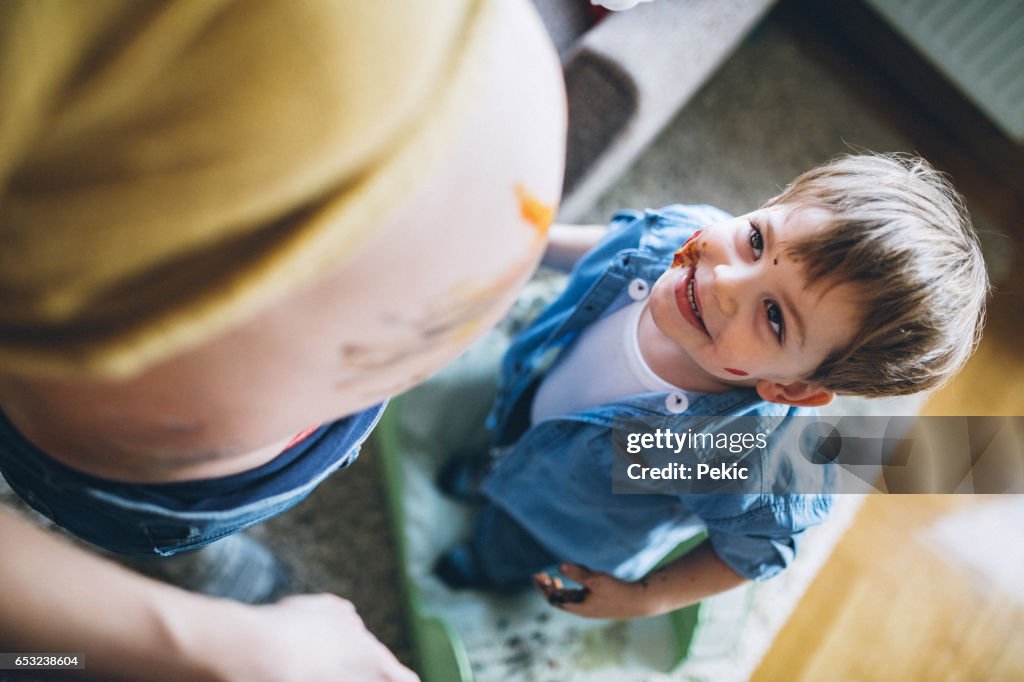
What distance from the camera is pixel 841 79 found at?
124 centimetres

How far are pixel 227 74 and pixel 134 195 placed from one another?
0.15ft

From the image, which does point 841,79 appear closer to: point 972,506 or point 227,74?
point 972,506

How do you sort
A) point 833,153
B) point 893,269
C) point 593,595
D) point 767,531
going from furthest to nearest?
1. point 833,153
2. point 593,595
3. point 767,531
4. point 893,269

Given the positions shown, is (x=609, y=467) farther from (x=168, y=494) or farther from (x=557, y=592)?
(x=168, y=494)

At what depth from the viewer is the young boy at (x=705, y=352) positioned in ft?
1.72

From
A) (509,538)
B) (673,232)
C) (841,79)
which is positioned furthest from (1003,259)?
(509,538)

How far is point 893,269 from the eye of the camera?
51cm

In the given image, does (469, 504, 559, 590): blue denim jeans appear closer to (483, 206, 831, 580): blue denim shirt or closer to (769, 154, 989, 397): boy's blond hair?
(483, 206, 831, 580): blue denim shirt

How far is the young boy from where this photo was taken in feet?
1.72

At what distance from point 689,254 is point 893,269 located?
0.53 feet

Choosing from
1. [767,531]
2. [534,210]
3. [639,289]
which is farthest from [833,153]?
[534,210]

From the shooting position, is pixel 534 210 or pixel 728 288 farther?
pixel 728 288

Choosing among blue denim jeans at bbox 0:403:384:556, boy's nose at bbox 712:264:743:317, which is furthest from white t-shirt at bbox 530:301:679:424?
blue denim jeans at bbox 0:403:384:556

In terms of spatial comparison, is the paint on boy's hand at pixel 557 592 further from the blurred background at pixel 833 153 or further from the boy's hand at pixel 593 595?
the blurred background at pixel 833 153
